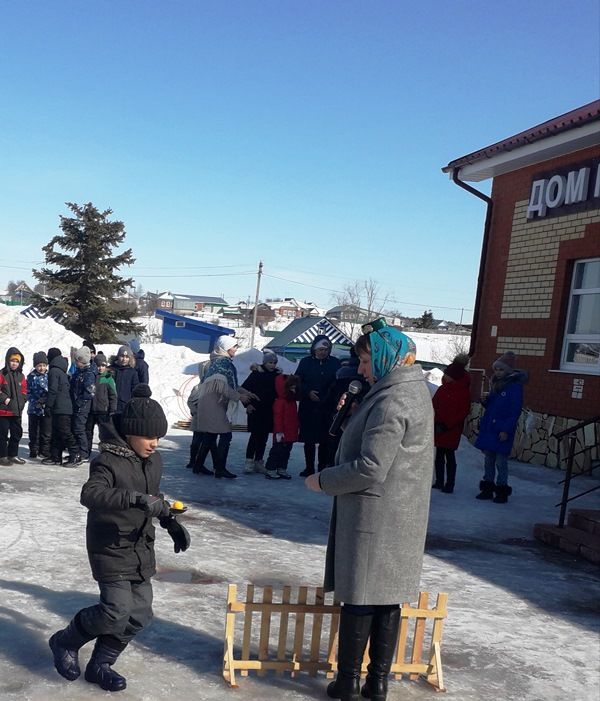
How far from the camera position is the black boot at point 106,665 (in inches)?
143

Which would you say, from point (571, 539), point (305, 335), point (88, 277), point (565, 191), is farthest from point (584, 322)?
point (88, 277)

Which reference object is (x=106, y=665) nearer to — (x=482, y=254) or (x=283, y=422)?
(x=283, y=422)

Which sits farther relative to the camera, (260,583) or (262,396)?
(262,396)

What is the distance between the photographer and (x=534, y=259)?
13406 mm

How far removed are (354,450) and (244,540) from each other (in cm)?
356

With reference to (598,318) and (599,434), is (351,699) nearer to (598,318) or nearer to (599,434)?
(599,434)

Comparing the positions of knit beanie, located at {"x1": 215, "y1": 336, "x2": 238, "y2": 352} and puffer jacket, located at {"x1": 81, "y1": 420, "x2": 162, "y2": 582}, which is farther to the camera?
knit beanie, located at {"x1": 215, "y1": 336, "x2": 238, "y2": 352}

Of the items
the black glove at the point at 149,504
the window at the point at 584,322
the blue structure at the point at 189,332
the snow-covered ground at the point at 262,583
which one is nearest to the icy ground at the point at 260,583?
the snow-covered ground at the point at 262,583

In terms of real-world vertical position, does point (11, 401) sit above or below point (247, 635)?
above

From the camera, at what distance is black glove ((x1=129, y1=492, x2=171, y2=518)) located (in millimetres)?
3426

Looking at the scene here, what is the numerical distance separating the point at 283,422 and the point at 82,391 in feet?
8.54

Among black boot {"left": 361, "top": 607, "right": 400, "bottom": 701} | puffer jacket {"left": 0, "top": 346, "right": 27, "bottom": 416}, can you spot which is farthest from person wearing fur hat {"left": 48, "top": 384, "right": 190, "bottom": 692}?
puffer jacket {"left": 0, "top": 346, "right": 27, "bottom": 416}

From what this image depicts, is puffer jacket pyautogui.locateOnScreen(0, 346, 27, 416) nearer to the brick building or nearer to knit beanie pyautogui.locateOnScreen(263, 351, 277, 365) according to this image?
knit beanie pyautogui.locateOnScreen(263, 351, 277, 365)

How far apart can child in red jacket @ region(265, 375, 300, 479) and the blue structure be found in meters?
40.4
